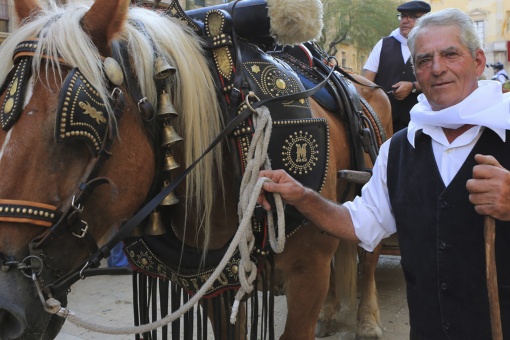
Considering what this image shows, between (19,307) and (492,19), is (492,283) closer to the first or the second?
(19,307)

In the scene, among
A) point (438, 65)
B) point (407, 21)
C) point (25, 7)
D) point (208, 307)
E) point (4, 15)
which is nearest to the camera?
point (438, 65)

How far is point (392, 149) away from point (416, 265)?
0.39 m

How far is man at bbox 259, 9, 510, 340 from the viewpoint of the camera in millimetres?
1394

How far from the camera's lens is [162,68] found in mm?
1601

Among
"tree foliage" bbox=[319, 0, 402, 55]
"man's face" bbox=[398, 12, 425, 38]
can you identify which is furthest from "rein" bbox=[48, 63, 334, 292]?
"tree foliage" bbox=[319, 0, 402, 55]

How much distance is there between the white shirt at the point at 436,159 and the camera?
4.62 ft

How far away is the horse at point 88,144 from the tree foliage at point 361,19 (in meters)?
21.5

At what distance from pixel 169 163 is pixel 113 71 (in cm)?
35

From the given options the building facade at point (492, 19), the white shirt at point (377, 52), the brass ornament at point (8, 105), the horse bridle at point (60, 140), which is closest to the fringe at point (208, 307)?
the horse bridle at point (60, 140)

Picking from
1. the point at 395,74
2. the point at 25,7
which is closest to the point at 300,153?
the point at 25,7

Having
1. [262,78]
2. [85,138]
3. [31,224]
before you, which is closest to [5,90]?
[85,138]

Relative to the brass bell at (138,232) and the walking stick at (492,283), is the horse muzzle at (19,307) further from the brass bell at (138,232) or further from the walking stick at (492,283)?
the walking stick at (492,283)

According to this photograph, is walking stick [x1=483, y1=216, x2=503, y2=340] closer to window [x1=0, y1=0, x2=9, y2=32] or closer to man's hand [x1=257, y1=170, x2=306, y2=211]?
man's hand [x1=257, y1=170, x2=306, y2=211]

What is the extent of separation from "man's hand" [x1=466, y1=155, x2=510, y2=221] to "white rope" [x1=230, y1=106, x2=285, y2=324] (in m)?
0.59
